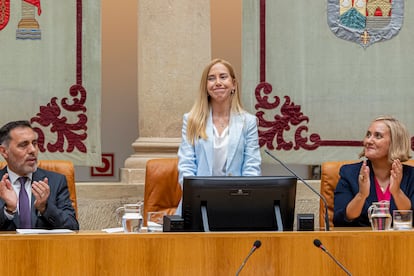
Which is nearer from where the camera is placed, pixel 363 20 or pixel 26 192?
pixel 26 192

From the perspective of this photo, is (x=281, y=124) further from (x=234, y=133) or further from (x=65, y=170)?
(x=65, y=170)

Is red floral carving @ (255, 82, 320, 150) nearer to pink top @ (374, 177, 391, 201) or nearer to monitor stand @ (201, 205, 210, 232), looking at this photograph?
pink top @ (374, 177, 391, 201)

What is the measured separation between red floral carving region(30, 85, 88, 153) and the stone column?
0.41m

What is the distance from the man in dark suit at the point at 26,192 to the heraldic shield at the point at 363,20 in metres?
2.31

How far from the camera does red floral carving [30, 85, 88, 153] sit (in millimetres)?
5488

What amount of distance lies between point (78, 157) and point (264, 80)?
1.31 metres

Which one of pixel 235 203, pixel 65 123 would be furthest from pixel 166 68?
pixel 235 203

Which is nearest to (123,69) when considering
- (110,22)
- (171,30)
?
(110,22)

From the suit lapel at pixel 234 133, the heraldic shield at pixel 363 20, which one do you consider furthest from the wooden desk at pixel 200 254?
the heraldic shield at pixel 363 20

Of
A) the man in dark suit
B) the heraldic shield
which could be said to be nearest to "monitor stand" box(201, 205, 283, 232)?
the man in dark suit

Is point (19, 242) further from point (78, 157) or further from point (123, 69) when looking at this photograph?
point (123, 69)

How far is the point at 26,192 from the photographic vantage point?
422 centimetres

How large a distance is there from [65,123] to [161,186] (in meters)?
1.04

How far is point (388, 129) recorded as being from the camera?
Result: 4.48m
